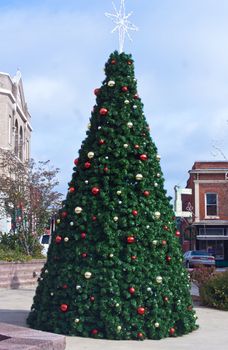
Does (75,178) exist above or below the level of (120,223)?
above

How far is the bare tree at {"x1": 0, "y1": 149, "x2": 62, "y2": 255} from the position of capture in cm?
2247

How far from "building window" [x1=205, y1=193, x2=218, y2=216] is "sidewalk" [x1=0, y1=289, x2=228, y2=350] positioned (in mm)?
34950

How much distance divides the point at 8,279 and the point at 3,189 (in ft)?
16.3

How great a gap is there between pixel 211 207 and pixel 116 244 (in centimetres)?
4014

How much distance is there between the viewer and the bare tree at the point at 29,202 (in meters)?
22.5

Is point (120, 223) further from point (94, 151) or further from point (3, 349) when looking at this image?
point (3, 349)

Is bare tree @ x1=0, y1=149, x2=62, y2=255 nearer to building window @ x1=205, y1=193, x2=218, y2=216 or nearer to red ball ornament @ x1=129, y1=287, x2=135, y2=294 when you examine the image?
red ball ornament @ x1=129, y1=287, x2=135, y2=294

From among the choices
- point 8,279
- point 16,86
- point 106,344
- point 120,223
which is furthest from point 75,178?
point 16,86

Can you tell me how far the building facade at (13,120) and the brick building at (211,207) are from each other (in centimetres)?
1528

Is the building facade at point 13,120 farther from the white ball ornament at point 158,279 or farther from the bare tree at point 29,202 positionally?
the white ball ornament at point 158,279

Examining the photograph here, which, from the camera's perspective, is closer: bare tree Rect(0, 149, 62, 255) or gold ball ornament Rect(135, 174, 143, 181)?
gold ball ornament Rect(135, 174, 143, 181)

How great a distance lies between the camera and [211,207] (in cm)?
4812

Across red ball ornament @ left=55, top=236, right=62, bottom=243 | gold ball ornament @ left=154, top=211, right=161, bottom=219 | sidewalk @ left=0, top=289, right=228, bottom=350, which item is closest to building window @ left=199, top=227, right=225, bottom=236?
sidewalk @ left=0, top=289, right=228, bottom=350

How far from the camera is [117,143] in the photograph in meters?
9.16
